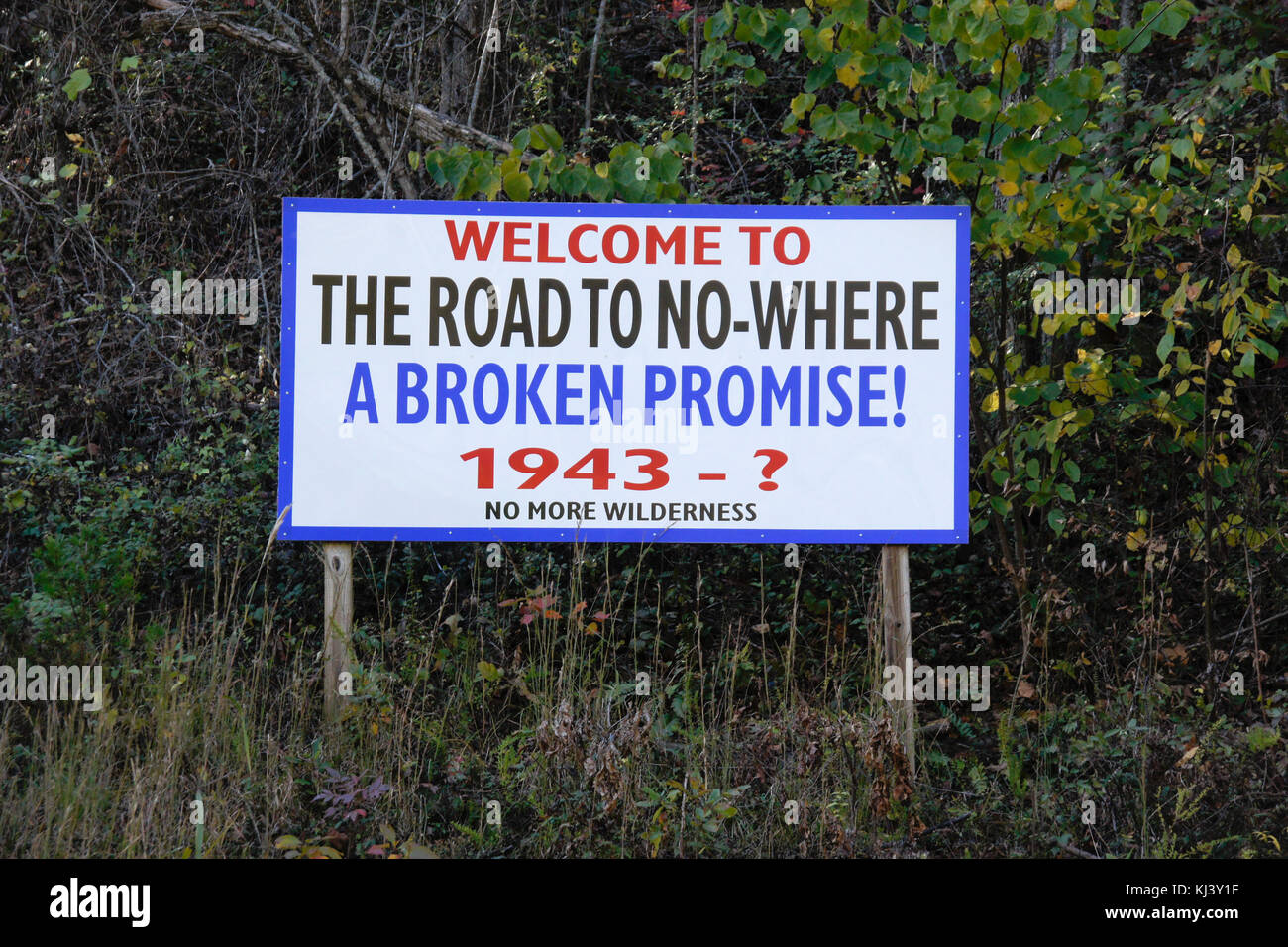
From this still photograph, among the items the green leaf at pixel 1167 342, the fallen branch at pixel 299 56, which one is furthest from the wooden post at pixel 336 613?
the green leaf at pixel 1167 342

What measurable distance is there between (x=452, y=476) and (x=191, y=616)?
75.5 inches

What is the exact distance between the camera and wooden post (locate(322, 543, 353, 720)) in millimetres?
4309

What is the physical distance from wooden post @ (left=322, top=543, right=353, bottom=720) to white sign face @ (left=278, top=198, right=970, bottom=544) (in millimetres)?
128

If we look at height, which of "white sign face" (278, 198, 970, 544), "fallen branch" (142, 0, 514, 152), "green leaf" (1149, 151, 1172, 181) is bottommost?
"white sign face" (278, 198, 970, 544)

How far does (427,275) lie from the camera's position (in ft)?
14.4

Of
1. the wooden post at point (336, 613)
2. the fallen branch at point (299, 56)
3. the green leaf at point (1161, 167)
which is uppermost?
the fallen branch at point (299, 56)

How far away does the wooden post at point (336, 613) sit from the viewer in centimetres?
431

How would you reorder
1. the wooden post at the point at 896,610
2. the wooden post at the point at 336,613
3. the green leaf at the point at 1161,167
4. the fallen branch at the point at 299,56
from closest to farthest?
the green leaf at the point at 1161,167 < the wooden post at the point at 336,613 < the wooden post at the point at 896,610 < the fallen branch at the point at 299,56

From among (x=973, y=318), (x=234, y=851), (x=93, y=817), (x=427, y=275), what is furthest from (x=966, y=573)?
(x=93, y=817)

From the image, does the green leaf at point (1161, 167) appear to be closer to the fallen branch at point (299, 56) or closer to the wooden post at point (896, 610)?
the wooden post at point (896, 610)

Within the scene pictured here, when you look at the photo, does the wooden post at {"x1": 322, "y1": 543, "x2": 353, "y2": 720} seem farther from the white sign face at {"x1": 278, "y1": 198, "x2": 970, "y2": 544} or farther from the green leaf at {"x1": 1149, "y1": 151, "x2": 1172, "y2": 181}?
the green leaf at {"x1": 1149, "y1": 151, "x2": 1172, "y2": 181}

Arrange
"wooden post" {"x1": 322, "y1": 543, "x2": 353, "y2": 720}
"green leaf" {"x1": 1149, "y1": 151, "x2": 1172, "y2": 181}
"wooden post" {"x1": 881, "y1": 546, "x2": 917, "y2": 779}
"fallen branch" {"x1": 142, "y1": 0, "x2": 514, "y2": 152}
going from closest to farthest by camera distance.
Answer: "green leaf" {"x1": 1149, "y1": 151, "x2": 1172, "y2": 181}, "wooden post" {"x1": 322, "y1": 543, "x2": 353, "y2": 720}, "wooden post" {"x1": 881, "y1": 546, "x2": 917, "y2": 779}, "fallen branch" {"x1": 142, "y1": 0, "x2": 514, "y2": 152}

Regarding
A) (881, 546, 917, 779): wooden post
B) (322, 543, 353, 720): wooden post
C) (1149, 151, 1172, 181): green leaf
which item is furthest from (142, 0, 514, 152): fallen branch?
(1149, 151, 1172, 181): green leaf

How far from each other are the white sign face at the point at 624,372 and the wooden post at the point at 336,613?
0.13 meters
